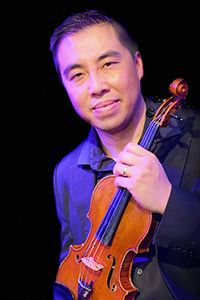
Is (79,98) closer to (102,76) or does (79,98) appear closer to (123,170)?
(102,76)

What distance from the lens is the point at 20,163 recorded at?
2449 millimetres

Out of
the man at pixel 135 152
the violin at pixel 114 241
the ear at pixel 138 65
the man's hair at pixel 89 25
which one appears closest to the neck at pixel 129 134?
the man at pixel 135 152

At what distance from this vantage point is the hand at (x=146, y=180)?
46.8 inches

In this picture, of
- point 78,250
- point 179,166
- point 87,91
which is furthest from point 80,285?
point 87,91

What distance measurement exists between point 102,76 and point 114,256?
3.24ft

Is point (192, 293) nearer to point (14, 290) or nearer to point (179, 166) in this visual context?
point (179, 166)

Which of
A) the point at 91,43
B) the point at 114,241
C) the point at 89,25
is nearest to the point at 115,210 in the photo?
the point at 114,241

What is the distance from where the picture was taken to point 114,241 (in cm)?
132

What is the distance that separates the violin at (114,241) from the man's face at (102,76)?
0.79 ft

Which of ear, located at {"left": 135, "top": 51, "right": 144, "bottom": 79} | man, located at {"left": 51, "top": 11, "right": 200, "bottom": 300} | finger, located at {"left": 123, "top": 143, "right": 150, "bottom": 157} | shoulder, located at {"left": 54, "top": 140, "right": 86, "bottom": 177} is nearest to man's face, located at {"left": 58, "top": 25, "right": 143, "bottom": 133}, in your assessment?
man, located at {"left": 51, "top": 11, "right": 200, "bottom": 300}

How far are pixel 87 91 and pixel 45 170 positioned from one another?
1154 mm

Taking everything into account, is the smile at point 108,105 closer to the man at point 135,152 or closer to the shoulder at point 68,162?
the man at point 135,152

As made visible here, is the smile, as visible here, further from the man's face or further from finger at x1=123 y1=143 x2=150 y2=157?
finger at x1=123 y1=143 x2=150 y2=157

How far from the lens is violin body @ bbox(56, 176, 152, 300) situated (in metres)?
1.25
